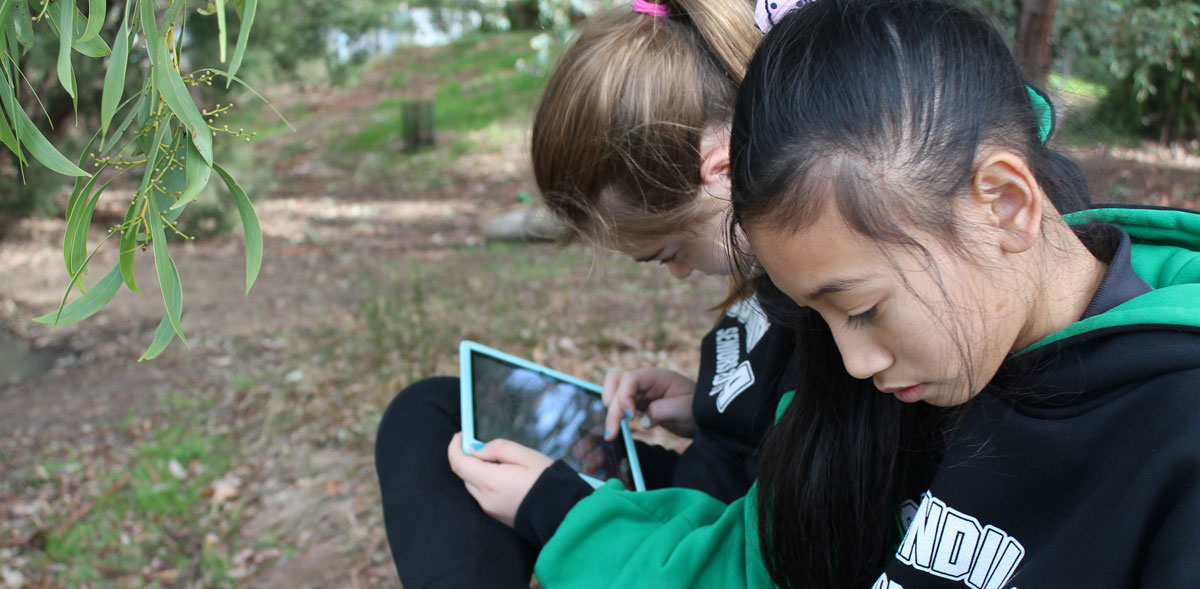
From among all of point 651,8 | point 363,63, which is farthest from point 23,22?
point 363,63

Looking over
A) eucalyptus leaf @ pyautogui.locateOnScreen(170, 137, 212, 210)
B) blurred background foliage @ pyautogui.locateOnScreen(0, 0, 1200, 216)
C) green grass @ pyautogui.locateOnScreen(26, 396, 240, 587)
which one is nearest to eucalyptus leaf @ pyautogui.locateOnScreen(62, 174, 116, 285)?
eucalyptus leaf @ pyautogui.locateOnScreen(170, 137, 212, 210)

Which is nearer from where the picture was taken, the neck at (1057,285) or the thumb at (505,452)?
the neck at (1057,285)

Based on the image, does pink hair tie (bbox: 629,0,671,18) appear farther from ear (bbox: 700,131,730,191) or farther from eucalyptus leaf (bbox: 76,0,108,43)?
eucalyptus leaf (bbox: 76,0,108,43)

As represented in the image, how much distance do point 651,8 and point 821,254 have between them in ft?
3.08

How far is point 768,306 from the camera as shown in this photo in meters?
1.66

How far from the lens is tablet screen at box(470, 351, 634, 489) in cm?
195

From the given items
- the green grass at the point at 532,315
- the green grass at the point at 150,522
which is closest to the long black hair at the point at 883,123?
the green grass at the point at 532,315

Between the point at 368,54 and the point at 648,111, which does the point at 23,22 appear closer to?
the point at 648,111

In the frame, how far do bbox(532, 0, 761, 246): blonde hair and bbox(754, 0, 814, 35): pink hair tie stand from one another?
3.9 inches

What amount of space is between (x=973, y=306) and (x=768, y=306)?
1.85 feet

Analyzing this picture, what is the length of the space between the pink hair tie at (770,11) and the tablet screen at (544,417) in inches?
34.2

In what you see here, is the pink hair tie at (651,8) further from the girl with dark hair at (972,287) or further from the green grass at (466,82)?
the green grass at (466,82)

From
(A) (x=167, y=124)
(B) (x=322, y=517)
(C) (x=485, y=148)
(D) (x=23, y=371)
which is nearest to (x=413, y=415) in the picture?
(A) (x=167, y=124)

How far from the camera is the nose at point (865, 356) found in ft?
3.75
